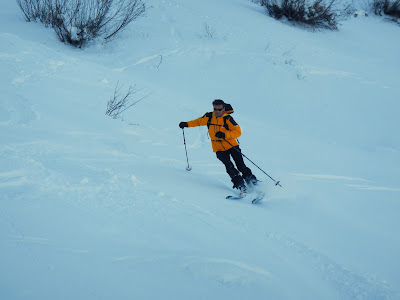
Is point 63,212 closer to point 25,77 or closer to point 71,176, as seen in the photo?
point 71,176

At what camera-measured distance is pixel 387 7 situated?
49.5ft

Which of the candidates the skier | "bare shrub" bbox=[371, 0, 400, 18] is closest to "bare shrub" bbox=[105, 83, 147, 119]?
the skier

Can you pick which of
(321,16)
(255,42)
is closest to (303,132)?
Answer: (255,42)

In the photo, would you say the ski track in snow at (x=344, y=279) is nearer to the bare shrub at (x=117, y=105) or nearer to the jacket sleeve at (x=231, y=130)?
the jacket sleeve at (x=231, y=130)

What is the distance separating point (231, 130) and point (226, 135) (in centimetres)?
10

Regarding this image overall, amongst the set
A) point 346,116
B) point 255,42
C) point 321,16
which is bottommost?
point 346,116

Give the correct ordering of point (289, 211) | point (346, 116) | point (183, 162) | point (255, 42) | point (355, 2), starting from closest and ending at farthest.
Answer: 1. point (289, 211)
2. point (183, 162)
3. point (346, 116)
4. point (255, 42)
5. point (355, 2)

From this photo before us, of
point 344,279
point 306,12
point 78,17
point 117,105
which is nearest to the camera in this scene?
point 344,279

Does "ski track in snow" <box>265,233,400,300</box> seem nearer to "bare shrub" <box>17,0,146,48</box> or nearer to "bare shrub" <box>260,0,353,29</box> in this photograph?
"bare shrub" <box>17,0,146,48</box>

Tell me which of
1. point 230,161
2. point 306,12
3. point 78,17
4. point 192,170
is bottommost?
point 192,170

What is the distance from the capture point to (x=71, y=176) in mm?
3123

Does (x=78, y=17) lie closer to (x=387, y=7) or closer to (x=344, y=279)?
(x=344, y=279)

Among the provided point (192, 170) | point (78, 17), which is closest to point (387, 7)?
point (78, 17)

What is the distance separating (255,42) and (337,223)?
8398mm
